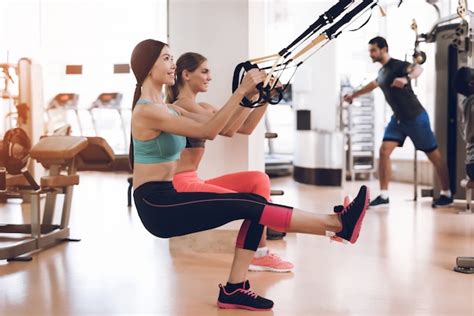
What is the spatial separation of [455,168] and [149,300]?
13.7ft

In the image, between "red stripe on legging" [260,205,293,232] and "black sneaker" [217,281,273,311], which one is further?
"black sneaker" [217,281,273,311]

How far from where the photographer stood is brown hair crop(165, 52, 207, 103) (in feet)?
10.5

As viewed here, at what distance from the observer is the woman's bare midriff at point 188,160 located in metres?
3.15

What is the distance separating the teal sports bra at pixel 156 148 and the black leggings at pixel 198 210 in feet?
0.35

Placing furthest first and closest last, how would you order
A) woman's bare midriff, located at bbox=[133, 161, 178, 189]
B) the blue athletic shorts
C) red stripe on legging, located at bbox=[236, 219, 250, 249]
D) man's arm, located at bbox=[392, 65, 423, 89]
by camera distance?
1. the blue athletic shorts
2. man's arm, located at bbox=[392, 65, 423, 89]
3. red stripe on legging, located at bbox=[236, 219, 250, 249]
4. woman's bare midriff, located at bbox=[133, 161, 178, 189]

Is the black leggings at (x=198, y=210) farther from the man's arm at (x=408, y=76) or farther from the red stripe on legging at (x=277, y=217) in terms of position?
the man's arm at (x=408, y=76)

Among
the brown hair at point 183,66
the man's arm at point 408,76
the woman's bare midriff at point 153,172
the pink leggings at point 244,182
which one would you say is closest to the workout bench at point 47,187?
the brown hair at point 183,66

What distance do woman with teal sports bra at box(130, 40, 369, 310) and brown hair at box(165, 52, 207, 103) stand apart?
51cm

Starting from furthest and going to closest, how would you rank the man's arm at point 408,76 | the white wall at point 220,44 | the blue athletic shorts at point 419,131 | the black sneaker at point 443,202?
1. the black sneaker at point 443,202
2. the blue athletic shorts at point 419,131
3. the man's arm at point 408,76
4. the white wall at point 220,44

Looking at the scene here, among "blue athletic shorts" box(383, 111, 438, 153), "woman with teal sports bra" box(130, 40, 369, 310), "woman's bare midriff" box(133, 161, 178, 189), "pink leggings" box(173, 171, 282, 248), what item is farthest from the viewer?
"blue athletic shorts" box(383, 111, 438, 153)

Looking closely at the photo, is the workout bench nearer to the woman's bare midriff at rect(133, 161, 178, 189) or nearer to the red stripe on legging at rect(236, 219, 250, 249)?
the woman's bare midriff at rect(133, 161, 178, 189)

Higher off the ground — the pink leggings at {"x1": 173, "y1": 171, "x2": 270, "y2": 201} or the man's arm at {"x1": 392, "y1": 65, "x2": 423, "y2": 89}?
the man's arm at {"x1": 392, "y1": 65, "x2": 423, "y2": 89}

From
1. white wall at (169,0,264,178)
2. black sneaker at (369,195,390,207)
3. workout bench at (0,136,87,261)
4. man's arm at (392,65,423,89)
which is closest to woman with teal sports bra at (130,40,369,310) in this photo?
white wall at (169,0,264,178)

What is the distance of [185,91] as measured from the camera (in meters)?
3.23
